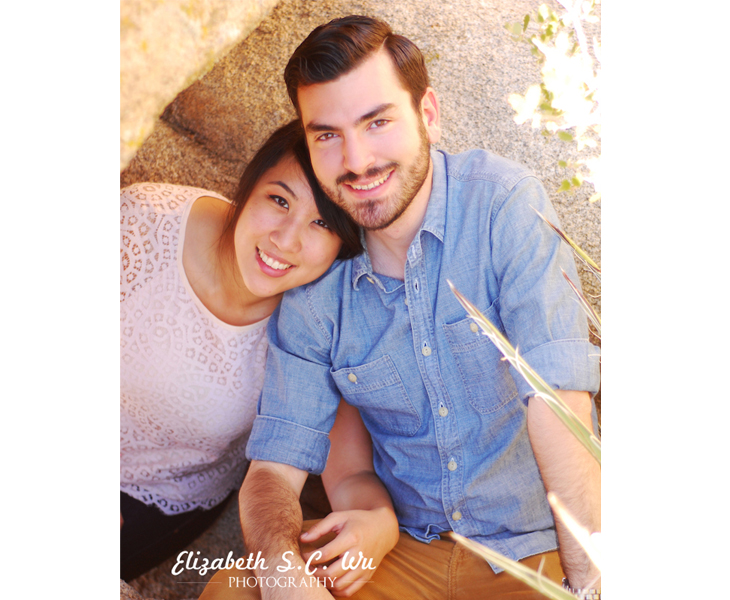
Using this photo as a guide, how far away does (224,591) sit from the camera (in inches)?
54.3

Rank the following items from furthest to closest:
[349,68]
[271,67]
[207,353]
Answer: [207,353], [271,67], [349,68]

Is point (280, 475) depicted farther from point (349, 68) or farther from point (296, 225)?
point (349, 68)

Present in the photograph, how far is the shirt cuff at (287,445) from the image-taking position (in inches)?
57.1

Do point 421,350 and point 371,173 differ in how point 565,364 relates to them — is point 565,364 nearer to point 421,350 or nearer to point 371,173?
point 421,350

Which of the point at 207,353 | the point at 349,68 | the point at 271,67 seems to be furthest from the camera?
the point at 207,353

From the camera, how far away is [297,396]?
57.6 inches

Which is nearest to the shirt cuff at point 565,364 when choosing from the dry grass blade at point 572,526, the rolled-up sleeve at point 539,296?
the rolled-up sleeve at point 539,296

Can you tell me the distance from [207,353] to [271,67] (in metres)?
0.77

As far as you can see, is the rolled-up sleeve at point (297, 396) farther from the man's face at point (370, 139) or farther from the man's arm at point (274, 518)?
the man's face at point (370, 139)

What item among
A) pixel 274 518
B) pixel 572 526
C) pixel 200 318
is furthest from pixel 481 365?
pixel 200 318

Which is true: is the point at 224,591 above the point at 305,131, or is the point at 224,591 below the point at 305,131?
below

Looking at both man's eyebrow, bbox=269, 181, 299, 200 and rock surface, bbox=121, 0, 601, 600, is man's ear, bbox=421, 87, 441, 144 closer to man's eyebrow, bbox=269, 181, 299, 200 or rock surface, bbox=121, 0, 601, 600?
rock surface, bbox=121, 0, 601, 600
